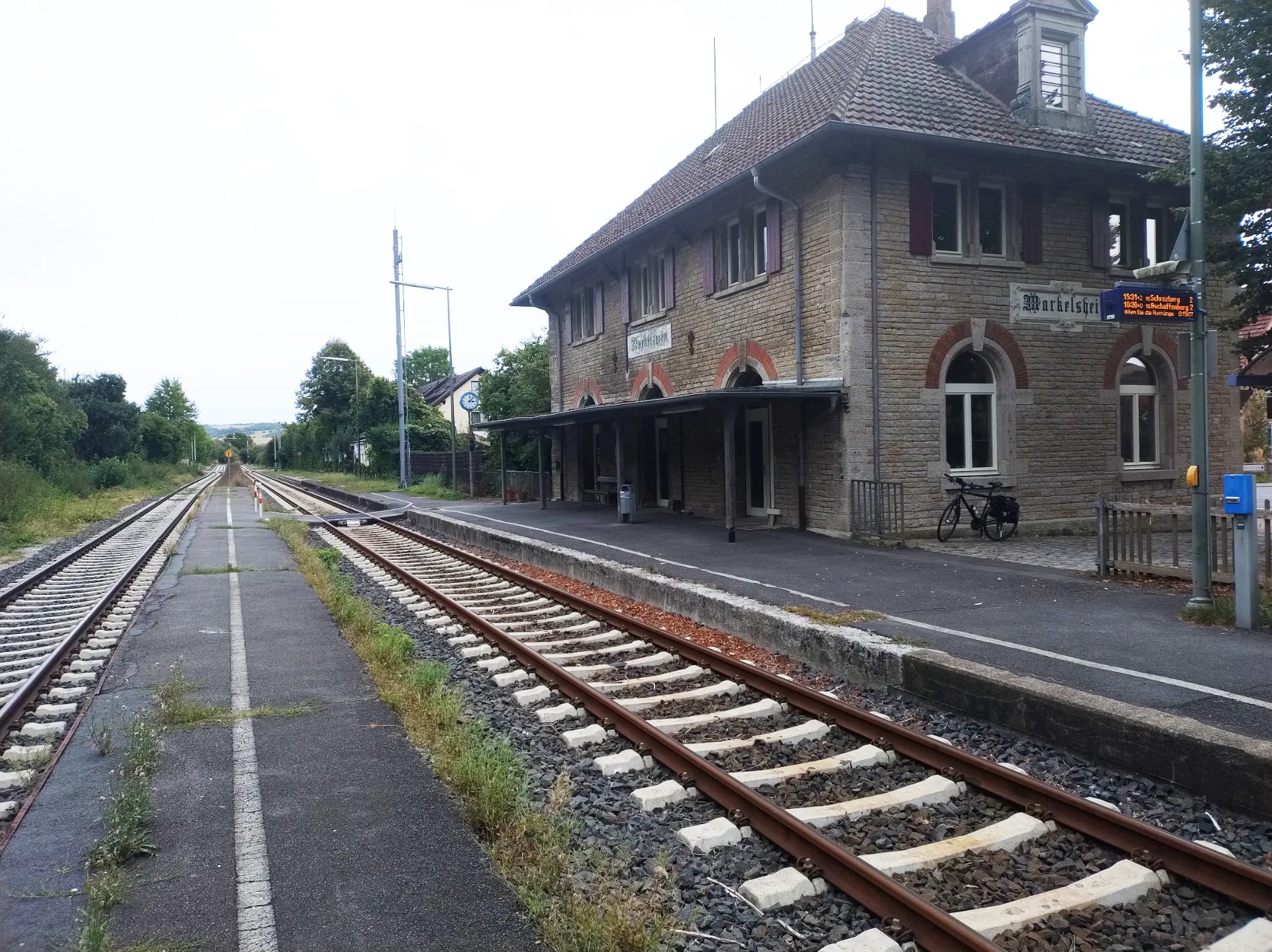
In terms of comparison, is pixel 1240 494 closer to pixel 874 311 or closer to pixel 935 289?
pixel 874 311

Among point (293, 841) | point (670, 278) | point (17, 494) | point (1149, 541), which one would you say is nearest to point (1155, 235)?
point (670, 278)

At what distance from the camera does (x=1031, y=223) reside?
637 inches

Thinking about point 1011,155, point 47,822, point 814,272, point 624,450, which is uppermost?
point 1011,155

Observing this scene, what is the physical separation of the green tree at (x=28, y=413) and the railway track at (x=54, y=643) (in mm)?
18359

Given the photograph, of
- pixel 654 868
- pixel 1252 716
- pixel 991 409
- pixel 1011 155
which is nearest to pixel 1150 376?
pixel 991 409

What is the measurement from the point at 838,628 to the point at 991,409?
9.54 metres

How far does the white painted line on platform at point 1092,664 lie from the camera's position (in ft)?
19.6

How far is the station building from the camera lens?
1496 cm

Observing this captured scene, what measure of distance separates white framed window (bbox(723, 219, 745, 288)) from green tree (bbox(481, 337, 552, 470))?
49.0 feet

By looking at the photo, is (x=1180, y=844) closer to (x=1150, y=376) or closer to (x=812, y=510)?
(x=812, y=510)

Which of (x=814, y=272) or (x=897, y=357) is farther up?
(x=814, y=272)

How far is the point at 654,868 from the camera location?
13.0 feet

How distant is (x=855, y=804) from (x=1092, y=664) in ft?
10.2

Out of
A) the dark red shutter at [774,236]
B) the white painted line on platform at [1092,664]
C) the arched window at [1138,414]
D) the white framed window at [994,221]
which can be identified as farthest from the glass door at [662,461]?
the white painted line on platform at [1092,664]
